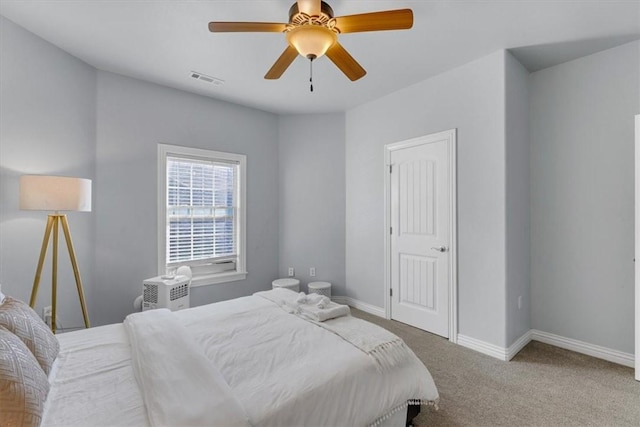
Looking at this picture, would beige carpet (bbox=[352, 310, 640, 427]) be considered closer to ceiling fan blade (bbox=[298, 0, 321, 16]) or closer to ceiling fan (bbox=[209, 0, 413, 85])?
ceiling fan (bbox=[209, 0, 413, 85])

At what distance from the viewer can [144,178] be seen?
10.9 ft

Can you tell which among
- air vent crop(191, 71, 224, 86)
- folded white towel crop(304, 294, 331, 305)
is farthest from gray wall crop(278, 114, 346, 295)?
folded white towel crop(304, 294, 331, 305)

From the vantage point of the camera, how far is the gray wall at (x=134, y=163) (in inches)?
122

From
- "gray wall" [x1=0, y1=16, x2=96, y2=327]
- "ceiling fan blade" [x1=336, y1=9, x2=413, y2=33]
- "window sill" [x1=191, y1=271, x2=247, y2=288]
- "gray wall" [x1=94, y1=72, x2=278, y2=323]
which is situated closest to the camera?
"ceiling fan blade" [x1=336, y1=9, x2=413, y2=33]

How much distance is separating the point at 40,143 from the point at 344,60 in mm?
2592

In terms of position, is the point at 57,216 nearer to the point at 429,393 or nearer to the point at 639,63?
the point at 429,393

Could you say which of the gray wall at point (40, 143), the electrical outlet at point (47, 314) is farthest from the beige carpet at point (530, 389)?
the gray wall at point (40, 143)

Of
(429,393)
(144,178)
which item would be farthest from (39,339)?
(144,178)

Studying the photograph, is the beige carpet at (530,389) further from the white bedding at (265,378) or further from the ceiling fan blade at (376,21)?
the ceiling fan blade at (376,21)

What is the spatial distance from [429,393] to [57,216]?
301 centimetres

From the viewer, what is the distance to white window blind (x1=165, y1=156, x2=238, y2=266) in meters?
3.59

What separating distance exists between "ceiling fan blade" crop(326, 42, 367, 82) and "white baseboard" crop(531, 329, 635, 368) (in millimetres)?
3099

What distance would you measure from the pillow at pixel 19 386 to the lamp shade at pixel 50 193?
133 cm

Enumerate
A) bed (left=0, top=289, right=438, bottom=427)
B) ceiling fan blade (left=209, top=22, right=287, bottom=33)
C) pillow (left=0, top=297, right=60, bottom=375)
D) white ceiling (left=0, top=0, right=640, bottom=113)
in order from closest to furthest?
bed (left=0, top=289, right=438, bottom=427)
pillow (left=0, top=297, right=60, bottom=375)
ceiling fan blade (left=209, top=22, right=287, bottom=33)
white ceiling (left=0, top=0, right=640, bottom=113)
